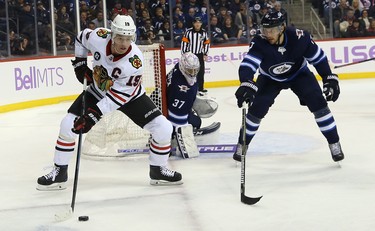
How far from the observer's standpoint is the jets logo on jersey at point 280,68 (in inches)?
180

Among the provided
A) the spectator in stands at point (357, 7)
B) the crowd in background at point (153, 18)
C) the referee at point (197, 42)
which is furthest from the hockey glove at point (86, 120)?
the spectator in stands at point (357, 7)

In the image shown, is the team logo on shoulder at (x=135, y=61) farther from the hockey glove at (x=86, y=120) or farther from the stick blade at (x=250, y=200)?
the stick blade at (x=250, y=200)

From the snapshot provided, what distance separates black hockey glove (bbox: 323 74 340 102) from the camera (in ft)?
14.5

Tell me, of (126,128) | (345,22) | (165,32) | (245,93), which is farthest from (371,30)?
(245,93)

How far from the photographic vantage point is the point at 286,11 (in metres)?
11.8

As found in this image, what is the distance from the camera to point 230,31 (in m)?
11.3

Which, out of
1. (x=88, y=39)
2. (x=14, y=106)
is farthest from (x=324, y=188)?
(x=14, y=106)

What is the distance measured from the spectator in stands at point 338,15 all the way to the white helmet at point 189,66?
6679 millimetres

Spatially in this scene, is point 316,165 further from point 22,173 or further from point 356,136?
point 22,173

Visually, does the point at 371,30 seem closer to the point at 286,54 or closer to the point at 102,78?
the point at 286,54

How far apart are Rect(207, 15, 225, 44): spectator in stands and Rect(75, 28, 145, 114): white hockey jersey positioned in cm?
707

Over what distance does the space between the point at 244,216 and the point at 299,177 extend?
0.97m

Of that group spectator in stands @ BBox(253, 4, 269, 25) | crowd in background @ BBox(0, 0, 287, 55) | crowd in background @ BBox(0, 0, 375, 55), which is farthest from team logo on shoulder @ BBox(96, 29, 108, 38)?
spectator in stands @ BBox(253, 4, 269, 25)

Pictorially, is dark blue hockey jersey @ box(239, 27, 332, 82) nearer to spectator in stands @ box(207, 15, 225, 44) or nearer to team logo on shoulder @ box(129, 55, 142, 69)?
team logo on shoulder @ box(129, 55, 142, 69)
